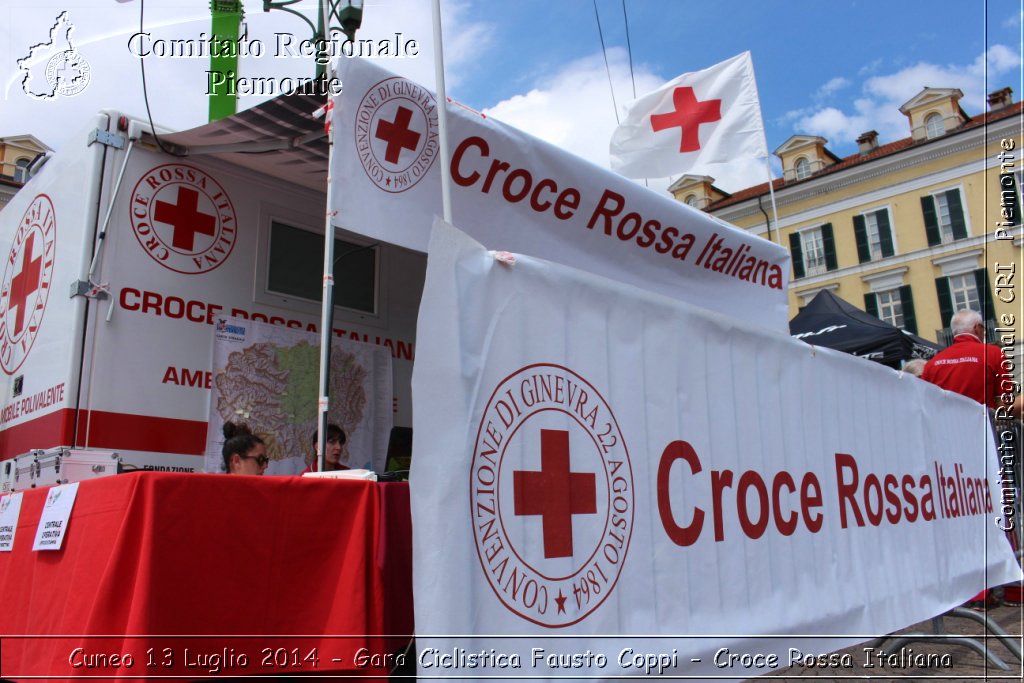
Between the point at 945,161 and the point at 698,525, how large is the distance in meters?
34.1

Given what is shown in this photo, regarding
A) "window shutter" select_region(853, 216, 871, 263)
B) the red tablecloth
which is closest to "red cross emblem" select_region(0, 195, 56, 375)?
the red tablecloth

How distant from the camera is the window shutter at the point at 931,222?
31484 mm

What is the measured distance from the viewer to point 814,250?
34.9m

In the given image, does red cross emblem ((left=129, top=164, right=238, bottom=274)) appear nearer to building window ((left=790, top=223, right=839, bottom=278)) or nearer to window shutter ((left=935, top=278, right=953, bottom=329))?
window shutter ((left=935, top=278, right=953, bottom=329))

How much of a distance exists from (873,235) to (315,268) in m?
33.7

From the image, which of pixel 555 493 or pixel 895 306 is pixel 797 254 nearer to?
pixel 895 306

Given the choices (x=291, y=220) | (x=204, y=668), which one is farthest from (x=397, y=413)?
(x=204, y=668)

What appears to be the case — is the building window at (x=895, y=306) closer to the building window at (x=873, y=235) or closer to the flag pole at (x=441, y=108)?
the building window at (x=873, y=235)

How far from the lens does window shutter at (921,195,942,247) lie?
31.5 m

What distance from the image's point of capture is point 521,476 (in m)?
2.18

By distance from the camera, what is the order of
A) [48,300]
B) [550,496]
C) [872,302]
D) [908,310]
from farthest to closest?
[872,302] → [908,310] → [48,300] → [550,496]

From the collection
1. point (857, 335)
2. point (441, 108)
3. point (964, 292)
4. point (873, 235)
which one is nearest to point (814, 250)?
point (873, 235)

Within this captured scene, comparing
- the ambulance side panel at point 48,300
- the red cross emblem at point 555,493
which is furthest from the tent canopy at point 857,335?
the ambulance side panel at point 48,300

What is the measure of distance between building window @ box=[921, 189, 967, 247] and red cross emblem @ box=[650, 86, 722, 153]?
29.4 m
